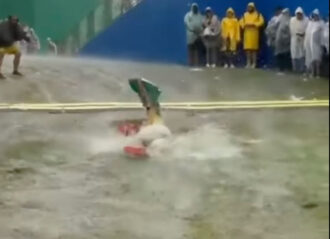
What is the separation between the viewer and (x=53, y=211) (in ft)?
3.33

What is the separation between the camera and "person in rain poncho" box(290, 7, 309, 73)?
830 mm

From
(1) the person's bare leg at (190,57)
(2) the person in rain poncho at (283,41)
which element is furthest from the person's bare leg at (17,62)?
(2) the person in rain poncho at (283,41)

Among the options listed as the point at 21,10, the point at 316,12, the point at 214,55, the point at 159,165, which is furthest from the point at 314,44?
the point at 21,10

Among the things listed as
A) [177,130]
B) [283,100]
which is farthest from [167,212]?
[283,100]

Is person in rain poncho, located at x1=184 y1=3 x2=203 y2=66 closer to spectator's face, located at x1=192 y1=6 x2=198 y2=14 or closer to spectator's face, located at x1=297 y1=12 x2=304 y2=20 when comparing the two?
spectator's face, located at x1=192 y1=6 x2=198 y2=14

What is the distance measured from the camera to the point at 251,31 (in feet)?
2.84

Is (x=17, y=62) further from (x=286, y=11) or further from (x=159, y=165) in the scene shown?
(x=286, y=11)

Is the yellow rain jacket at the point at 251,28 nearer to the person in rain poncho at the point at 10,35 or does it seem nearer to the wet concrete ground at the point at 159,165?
the wet concrete ground at the point at 159,165

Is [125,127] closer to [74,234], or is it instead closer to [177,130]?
[177,130]

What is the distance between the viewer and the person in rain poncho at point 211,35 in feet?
2.89

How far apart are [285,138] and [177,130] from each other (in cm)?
15

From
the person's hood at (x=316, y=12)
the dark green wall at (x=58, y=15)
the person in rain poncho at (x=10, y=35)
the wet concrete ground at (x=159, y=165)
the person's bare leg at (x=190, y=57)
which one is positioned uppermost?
the person's hood at (x=316, y=12)

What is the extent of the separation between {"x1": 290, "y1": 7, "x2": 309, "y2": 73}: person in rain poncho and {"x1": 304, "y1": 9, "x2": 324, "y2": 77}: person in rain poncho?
0.02m

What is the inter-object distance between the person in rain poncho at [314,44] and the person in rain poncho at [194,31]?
14cm
